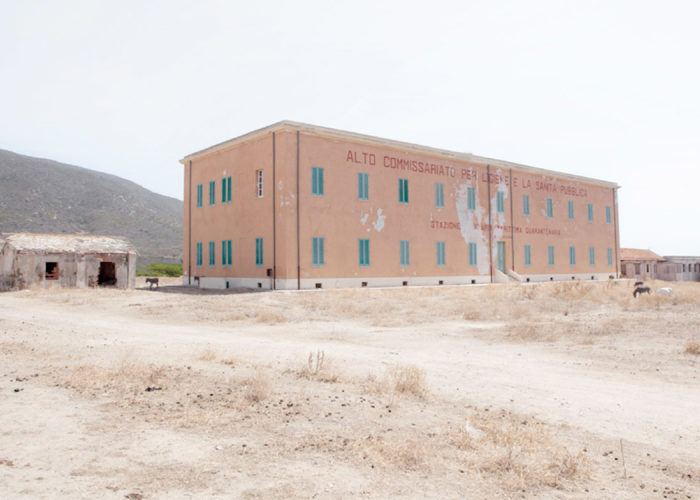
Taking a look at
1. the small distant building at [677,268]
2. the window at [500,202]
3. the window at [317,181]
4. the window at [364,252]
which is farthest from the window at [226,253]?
the small distant building at [677,268]

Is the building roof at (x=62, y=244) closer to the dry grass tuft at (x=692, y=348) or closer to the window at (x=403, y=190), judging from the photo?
the window at (x=403, y=190)

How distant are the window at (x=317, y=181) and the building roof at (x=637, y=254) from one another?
113 ft

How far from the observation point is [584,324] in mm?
13008

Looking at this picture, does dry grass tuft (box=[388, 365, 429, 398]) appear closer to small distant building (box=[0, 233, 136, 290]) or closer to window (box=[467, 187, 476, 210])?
small distant building (box=[0, 233, 136, 290])

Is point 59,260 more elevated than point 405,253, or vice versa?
point 405,253

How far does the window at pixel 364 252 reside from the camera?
27.5 meters

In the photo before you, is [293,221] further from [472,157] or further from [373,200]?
[472,157]

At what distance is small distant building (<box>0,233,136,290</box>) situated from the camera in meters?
24.8

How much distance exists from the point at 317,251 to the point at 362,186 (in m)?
4.50

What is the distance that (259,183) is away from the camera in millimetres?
27016

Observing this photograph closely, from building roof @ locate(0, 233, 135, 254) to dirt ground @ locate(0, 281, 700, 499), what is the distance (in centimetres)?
1462

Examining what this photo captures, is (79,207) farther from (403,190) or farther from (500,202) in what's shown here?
(500,202)

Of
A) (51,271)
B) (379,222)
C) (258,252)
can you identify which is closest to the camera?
(258,252)

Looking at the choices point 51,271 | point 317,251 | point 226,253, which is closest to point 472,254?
point 317,251
